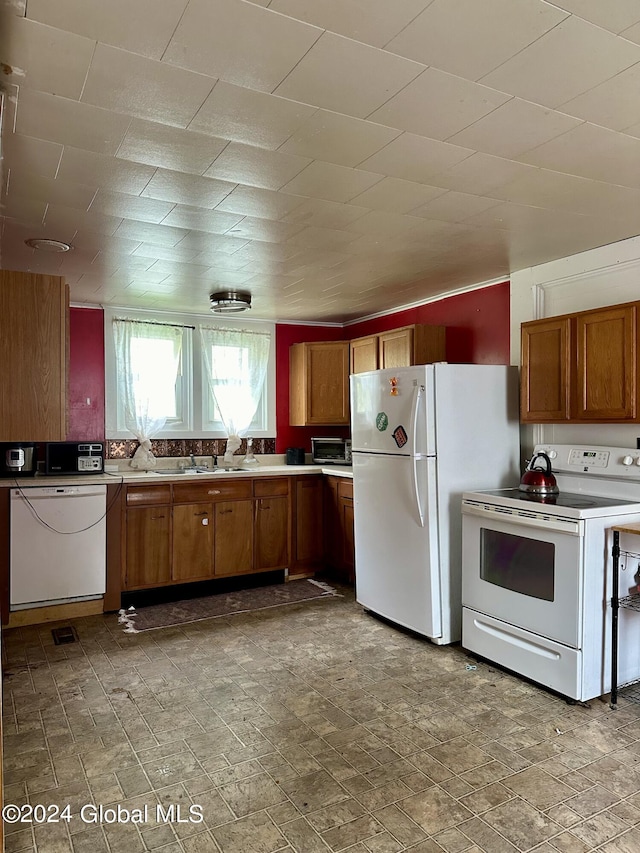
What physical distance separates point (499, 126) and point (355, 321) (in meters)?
3.82

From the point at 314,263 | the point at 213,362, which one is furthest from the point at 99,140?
the point at 213,362

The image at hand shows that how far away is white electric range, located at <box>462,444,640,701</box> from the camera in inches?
107

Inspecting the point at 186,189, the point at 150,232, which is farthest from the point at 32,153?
the point at 150,232

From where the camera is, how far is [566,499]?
10.3ft

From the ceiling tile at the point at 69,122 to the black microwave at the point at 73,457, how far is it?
2.72m

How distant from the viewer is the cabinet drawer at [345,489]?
4699 mm

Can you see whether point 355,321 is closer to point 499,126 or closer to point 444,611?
point 444,611

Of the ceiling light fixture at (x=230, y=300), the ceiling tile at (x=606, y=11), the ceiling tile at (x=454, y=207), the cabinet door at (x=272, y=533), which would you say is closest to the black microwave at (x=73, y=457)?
the cabinet door at (x=272, y=533)

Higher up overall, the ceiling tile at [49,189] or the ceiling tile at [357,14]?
the ceiling tile at [357,14]

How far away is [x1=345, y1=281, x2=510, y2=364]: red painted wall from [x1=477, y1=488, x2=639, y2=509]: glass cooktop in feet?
3.67

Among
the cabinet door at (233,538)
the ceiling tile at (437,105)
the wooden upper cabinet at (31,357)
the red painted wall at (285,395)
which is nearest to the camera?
the ceiling tile at (437,105)

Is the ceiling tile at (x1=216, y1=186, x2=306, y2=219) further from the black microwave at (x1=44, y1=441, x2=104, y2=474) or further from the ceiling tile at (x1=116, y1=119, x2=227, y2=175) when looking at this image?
the black microwave at (x1=44, y1=441, x2=104, y2=474)

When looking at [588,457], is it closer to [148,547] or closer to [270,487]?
[270,487]

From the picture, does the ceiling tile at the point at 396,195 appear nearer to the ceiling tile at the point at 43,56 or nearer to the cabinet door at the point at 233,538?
the ceiling tile at the point at 43,56
